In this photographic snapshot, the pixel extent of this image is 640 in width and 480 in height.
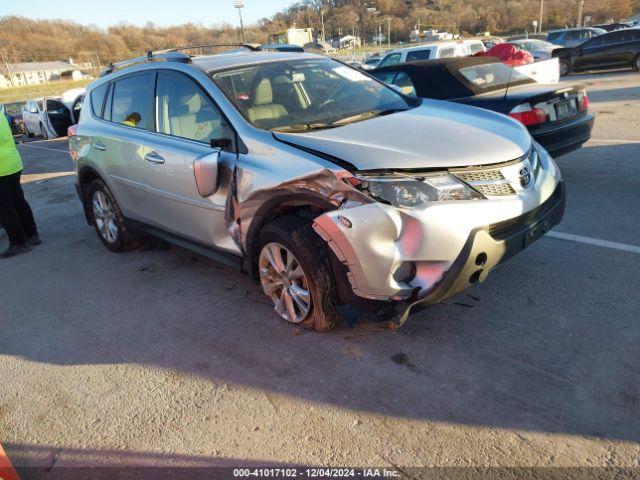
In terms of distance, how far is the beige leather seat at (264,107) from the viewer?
3.65 meters

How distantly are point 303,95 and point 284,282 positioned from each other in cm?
147

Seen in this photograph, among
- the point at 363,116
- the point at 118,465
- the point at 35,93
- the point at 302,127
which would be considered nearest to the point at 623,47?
the point at 363,116

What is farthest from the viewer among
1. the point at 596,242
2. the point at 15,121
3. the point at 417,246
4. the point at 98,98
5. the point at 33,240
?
the point at 15,121

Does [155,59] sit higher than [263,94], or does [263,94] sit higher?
[155,59]

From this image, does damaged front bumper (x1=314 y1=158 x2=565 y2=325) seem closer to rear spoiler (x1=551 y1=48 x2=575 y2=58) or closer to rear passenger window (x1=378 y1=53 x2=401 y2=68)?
rear passenger window (x1=378 y1=53 x2=401 y2=68)

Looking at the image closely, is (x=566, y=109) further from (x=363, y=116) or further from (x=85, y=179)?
(x=85, y=179)

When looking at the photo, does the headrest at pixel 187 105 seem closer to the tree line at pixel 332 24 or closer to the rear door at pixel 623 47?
the rear door at pixel 623 47

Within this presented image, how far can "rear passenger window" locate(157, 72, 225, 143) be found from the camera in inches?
148

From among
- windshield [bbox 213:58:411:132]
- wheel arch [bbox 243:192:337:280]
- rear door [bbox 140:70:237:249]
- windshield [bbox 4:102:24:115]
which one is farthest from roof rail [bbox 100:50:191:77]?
windshield [bbox 4:102:24:115]

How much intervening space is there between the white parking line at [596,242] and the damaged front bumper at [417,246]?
1732mm

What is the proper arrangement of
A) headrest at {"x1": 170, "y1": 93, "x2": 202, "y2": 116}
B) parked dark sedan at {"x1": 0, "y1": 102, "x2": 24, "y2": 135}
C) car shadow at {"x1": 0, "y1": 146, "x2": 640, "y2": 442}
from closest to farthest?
car shadow at {"x1": 0, "y1": 146, "x2": 640, "y2": 442} → headrest at {"x1": 170, "y1": 93, "x2": 202, "y2": 116} → parked dark sedan at {"x1": 0, "y1": 102, "x2": 24, "y2": 135}

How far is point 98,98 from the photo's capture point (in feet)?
17.5

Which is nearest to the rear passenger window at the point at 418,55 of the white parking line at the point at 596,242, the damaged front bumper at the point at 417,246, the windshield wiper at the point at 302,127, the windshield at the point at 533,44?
the white parking line at the point at 596,242

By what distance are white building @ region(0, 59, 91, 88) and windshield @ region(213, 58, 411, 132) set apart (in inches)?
3356
